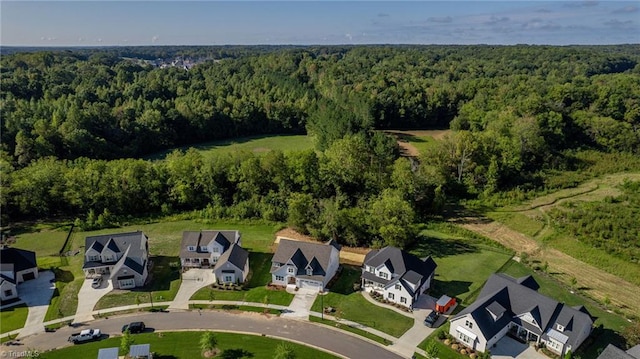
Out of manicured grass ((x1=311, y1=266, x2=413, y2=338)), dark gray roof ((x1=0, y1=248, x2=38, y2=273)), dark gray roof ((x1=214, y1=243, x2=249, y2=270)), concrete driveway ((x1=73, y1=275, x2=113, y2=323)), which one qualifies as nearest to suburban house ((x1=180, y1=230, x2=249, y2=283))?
dark gray roof ((x1=214, y1=243, x2=249, y2=270))

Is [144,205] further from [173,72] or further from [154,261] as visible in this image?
[173,72]

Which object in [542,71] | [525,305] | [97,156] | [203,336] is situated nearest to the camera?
[203,336]

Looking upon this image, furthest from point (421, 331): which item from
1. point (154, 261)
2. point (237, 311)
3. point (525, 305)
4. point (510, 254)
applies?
point (154, 261)

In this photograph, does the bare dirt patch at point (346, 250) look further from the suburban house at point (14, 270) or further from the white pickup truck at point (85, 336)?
the suburban house at point (14, 270)

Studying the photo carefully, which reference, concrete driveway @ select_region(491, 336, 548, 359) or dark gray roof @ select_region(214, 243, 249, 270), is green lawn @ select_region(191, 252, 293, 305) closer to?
dark gray roof @ select_region(214, 243, 249, 270)

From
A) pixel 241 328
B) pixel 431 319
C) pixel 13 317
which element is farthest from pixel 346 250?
pixel 13 317

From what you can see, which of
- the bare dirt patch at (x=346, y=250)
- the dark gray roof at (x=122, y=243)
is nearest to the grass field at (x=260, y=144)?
the bare dirt patch at (x=346, y=250)
